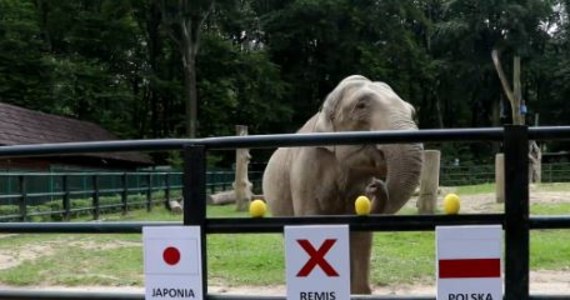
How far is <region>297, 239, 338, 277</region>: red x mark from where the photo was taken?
2389 mm

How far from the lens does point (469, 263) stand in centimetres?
232

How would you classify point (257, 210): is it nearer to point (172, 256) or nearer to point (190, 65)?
point (172, 256)

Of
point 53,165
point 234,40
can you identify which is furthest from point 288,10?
point 53,165

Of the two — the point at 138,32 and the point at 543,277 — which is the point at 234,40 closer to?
the point at 138,32

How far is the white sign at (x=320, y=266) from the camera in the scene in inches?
94.0

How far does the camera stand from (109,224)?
8.97ft

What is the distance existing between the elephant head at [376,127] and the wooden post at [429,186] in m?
7.45

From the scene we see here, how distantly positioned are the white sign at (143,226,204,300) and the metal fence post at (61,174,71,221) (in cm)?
1203

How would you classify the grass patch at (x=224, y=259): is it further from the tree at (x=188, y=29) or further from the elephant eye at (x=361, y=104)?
the tree at (x=188, y=29)

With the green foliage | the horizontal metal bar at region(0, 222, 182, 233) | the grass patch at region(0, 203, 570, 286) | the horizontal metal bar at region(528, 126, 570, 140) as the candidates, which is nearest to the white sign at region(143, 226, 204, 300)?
the horizontal metal bar at region(0, 222, 182, 233)

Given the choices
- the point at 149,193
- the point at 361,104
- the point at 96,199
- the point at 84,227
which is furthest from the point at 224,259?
the point at 149,193

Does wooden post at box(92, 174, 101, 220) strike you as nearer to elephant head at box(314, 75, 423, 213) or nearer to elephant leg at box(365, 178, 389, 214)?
elephant head at box(314, 75, 423, 213)

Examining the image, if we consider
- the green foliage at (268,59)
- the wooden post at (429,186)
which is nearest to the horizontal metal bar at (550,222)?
the wooden post at (429,186)

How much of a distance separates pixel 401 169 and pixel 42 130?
68.6ft
